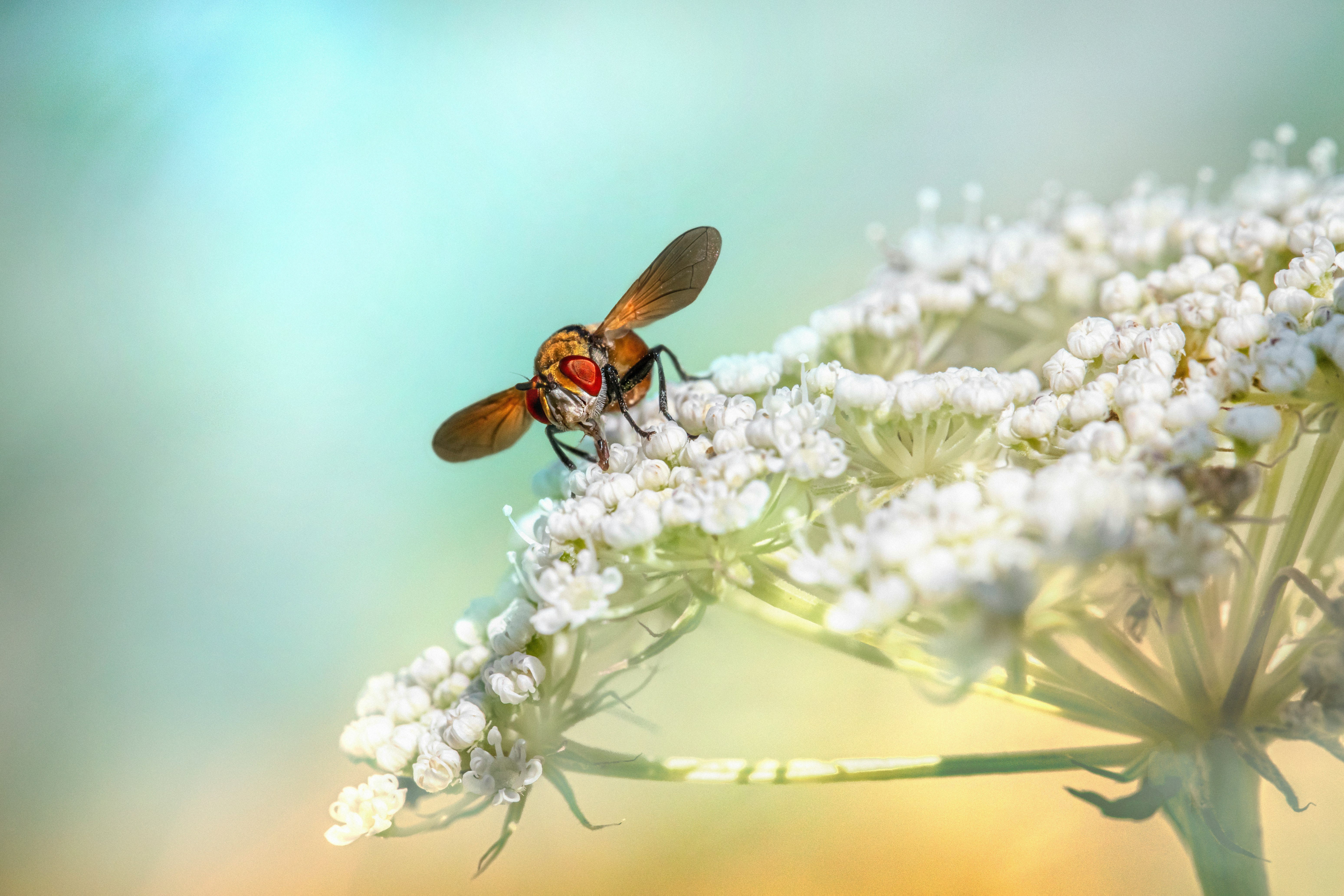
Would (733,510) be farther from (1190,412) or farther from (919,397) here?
(1190,412)

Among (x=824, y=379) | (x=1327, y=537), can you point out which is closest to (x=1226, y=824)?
(x=1327, y=537)

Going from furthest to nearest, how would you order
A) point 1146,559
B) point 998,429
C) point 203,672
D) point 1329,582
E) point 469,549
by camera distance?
point 469,549 → point 203,672 → point 998,429 → point 1329,582 → point 1146,559

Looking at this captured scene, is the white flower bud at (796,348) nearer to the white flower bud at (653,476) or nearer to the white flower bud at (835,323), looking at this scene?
the white flower bud at (835,323)

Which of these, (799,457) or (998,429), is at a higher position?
(799,457)

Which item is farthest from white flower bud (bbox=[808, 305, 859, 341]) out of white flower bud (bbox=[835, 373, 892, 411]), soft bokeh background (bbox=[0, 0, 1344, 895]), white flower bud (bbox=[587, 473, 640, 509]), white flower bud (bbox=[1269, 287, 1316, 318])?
soft bokeh background (bbox=[0, 0, 1344, 895])

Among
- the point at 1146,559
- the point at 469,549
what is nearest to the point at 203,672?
the point at 469,549

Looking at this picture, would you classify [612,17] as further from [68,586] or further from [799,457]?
[799,457]
